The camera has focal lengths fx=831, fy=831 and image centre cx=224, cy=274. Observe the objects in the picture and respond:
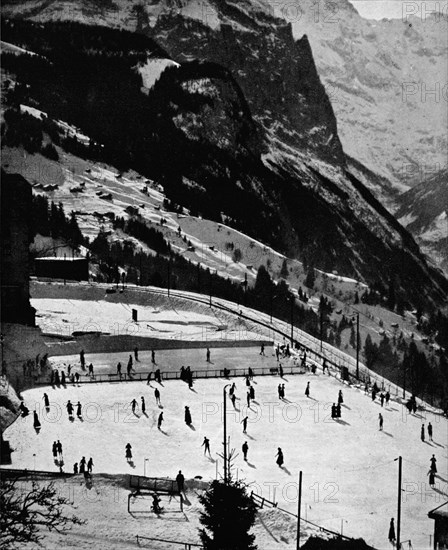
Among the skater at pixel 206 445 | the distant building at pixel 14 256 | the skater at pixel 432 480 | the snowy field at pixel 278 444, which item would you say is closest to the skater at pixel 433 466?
the skater at pixel 432 480

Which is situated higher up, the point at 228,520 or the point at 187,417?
the point at 187,417

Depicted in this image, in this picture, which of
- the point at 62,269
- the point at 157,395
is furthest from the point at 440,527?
the point at 62,269

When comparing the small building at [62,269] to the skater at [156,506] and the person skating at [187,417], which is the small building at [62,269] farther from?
the skater at [156,506]

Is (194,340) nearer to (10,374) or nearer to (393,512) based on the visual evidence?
(10,374)

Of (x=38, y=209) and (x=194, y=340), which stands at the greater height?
(x=38, y=209)

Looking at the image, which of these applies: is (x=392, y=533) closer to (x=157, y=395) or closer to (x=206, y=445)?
(x=206, y=445)

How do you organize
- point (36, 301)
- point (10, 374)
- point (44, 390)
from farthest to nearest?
point (36, 301) → point (10, 374) → point (44, 390)

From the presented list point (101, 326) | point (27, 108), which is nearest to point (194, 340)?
point (101, 326)
